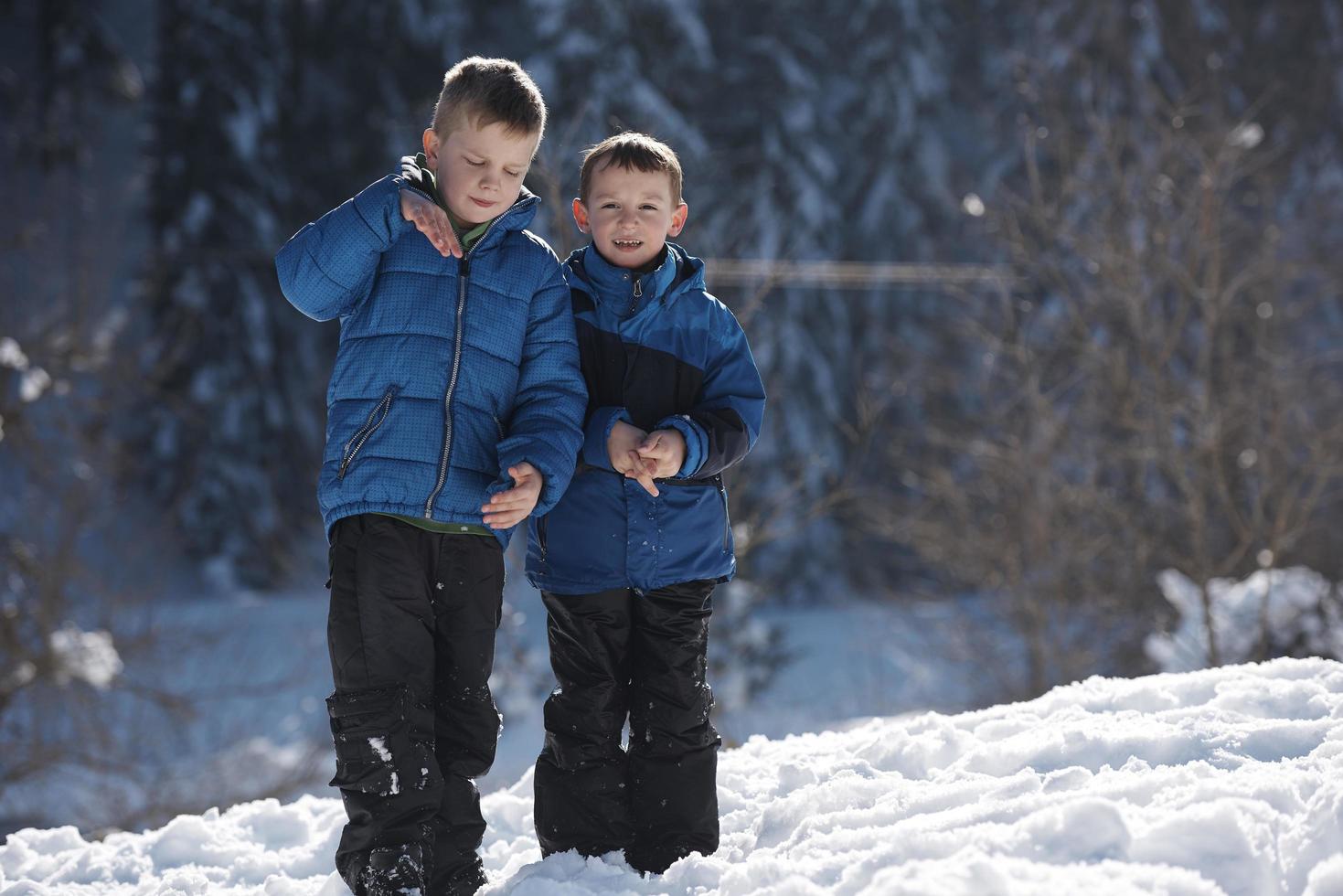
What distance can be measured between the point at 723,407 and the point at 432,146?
0.90m

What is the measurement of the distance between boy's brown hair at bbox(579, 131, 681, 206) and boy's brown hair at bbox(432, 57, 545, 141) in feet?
0.62

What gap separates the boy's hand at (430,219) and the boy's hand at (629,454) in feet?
1.78

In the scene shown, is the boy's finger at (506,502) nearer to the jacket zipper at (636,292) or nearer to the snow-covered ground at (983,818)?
the jacket zipper at (636,292)

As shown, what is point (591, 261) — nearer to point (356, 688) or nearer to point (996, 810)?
point (356, 688)

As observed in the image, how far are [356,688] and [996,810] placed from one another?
1.35 metres

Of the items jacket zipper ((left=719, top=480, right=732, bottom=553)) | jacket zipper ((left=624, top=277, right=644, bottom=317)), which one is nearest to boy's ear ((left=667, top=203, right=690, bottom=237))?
jacket zipper ((left=624, top=277, right=644, bottom=317))

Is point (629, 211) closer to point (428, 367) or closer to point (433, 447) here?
point (428, 367)

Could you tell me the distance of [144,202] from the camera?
18844mm

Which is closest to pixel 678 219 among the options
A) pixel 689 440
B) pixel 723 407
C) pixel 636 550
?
pixel 723 407

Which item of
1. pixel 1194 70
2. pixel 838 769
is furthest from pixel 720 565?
pixel 1194 70

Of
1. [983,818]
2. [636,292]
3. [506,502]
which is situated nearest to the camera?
[983,818]

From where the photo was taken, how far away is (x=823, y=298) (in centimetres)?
2077

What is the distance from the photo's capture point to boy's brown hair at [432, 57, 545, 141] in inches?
111

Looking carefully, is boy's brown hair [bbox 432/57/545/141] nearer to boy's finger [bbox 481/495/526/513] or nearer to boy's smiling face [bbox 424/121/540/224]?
boy's smiling face [bbox 424/121/540/224]
